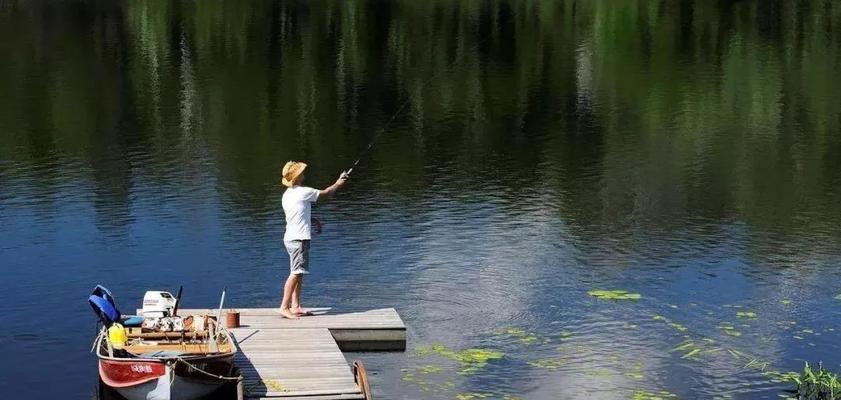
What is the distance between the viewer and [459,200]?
37.8m

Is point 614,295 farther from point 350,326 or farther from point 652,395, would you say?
point 350,326

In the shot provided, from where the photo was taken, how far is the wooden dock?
21.6 m

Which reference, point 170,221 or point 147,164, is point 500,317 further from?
point 147,164

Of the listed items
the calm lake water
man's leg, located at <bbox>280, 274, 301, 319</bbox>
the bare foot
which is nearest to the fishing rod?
the calm lake water

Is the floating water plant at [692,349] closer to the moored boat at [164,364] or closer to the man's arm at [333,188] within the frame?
the man's arm at [333,188]

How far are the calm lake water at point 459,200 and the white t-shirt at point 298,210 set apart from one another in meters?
2.48

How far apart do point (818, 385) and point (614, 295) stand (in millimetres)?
6449

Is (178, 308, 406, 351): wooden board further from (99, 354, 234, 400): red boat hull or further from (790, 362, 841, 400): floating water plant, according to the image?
(790, 362, 841, 400): floating water plant

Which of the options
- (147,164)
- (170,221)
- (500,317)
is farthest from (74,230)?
(500,317)

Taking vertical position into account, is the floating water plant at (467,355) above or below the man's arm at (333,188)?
below

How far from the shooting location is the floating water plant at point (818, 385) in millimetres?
22453

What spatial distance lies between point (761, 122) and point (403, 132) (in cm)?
1367

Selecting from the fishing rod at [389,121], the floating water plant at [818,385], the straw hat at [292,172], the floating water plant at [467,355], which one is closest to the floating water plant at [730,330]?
the floating water plant at [818,385]

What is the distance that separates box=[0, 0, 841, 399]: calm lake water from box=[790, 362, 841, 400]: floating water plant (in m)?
0.41
